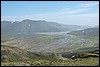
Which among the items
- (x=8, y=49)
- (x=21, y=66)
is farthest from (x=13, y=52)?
(x=21, y=66)

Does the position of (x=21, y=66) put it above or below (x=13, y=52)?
above

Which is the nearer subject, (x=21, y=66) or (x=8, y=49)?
(x=21, y=66)

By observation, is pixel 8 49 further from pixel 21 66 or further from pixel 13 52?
pixel 21 66

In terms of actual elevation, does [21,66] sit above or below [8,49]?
above
